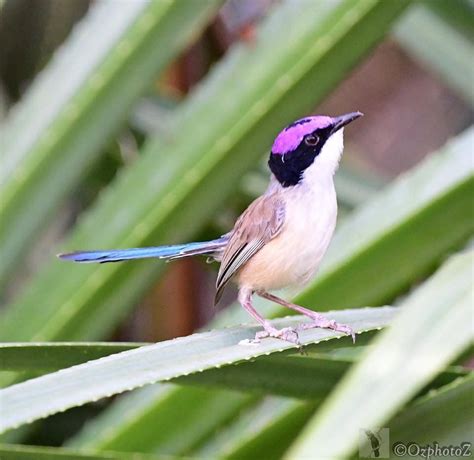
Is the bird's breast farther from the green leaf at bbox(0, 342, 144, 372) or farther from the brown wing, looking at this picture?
the green leaf at bbox(0, 342, 144, 372)

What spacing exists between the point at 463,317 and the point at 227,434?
3.46 feet

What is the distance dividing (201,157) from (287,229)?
21 cm

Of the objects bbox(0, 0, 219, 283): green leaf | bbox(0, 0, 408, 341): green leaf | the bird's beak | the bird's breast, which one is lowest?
the bird's breast

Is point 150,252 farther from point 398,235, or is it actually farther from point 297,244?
point 398,235

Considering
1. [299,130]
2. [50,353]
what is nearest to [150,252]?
[299,130]

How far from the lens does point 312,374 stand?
1205mm

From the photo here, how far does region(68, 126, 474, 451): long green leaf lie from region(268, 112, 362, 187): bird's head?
12cm

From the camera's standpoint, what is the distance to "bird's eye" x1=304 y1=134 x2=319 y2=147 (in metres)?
1.43

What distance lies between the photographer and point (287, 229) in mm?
1534

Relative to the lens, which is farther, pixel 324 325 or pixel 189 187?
pixel 189 187

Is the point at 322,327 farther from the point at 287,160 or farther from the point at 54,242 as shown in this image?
the point at 54,242

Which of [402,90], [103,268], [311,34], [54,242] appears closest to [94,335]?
[103,268]

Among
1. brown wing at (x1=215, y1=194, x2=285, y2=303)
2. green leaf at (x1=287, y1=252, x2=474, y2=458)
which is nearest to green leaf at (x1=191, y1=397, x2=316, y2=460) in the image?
brown wing at (x1=215, y1=194, x2=285, y2=303)

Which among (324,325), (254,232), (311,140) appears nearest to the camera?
(324,325)
